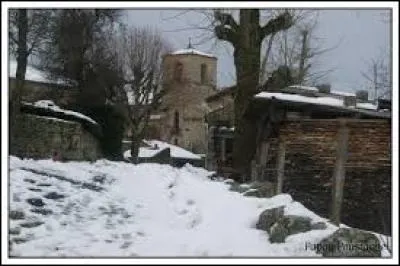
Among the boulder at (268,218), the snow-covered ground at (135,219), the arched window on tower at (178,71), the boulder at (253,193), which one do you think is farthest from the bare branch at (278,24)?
the arched window on tower at (178,71)

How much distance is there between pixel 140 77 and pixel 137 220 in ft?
69.6

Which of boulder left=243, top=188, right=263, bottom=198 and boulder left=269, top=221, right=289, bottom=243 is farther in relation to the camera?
boulder left=243, top=188, right=263, bottom=198

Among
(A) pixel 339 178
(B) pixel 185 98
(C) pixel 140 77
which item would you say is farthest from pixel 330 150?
(B) pixel 185 98

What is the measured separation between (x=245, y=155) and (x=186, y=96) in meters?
24.2

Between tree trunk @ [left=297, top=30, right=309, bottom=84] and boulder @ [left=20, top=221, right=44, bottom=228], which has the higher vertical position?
tree trunk @ [left=297, top=30, right=309, bottom=84]

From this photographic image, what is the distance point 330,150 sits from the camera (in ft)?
34.3

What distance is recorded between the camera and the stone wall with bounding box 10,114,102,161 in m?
13.2

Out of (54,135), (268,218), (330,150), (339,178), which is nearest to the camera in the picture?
(268,218)

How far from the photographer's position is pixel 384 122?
10.0m

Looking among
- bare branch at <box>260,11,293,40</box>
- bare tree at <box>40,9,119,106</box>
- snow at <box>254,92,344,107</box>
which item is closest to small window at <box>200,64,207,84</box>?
bare tree at <box>40,9,119,106</box>

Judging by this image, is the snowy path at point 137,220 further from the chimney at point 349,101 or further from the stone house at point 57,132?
the stone house at point 57,132

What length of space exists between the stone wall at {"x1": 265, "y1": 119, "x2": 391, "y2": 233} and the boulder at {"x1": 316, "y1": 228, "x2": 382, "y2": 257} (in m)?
4.50

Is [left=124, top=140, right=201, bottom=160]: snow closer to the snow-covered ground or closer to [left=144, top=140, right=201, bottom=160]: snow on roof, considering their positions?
[left=144, top=140, right=201, bottom=160]: snow on roof

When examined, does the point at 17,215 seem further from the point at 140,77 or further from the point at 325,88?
the point at 140,77
